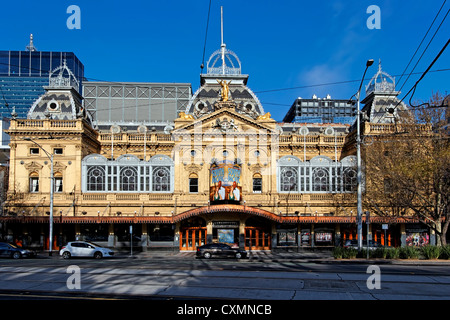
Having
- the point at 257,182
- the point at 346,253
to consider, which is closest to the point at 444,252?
the point at 346,253

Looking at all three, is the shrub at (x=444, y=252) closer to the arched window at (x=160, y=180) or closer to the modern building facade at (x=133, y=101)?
the arched window at (x=160, y=180)

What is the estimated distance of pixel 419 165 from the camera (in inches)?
1256

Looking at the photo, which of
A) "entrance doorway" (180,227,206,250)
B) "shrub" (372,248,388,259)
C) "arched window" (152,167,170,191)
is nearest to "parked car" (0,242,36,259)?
"arched window" (152,167,170,191)

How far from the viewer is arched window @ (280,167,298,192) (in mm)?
45312

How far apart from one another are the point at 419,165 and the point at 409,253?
7.04 m

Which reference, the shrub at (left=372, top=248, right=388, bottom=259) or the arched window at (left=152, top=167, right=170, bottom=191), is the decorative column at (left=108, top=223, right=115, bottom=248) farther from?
the shrub at (left=372, top=248, right=388, bottom=259)

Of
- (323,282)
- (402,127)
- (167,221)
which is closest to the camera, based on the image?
(323,282)

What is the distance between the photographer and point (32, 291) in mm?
16359

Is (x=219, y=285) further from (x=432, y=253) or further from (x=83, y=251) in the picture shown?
(x=83, y=251)

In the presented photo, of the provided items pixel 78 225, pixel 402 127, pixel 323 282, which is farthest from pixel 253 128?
pixel 323 282

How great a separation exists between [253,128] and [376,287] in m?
31.5

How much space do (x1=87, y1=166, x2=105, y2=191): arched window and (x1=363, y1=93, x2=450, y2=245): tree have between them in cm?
2720

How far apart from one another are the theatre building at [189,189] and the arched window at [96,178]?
11cm
